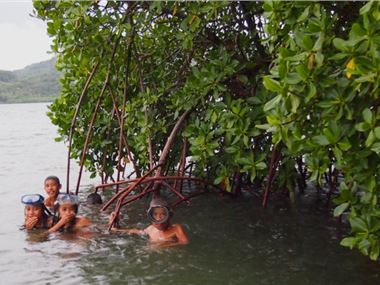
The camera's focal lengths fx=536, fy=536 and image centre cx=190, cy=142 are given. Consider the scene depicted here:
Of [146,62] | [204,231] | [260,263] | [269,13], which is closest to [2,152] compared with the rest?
[146,62]

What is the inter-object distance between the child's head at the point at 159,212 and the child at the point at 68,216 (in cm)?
105

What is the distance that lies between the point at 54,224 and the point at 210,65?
2469 mm

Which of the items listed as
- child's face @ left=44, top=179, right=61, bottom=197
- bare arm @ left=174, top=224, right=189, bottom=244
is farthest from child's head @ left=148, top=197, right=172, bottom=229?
child's face @ left=44, top=179, right=61, bottom=197

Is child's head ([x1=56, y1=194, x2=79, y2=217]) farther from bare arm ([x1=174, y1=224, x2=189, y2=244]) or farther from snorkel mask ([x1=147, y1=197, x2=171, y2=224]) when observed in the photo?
bare arm ([x1=174, y1=224, x2=189, y2=244])

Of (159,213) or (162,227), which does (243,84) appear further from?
(162,227)

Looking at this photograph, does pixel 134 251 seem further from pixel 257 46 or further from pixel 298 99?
pixel 298 99

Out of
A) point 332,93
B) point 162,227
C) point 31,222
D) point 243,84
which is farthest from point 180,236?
point 332,93

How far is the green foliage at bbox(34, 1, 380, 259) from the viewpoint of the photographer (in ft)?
8.84

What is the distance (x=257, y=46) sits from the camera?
215 inches

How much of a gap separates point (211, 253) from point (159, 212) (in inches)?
24.1

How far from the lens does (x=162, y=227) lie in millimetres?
5184

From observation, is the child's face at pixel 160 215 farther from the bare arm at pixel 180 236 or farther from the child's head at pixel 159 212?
the bare arm at pixel 180 236

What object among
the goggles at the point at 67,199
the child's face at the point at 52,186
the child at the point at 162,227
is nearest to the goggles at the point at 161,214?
the child at the point at 162,227

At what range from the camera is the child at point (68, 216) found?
221 inches
